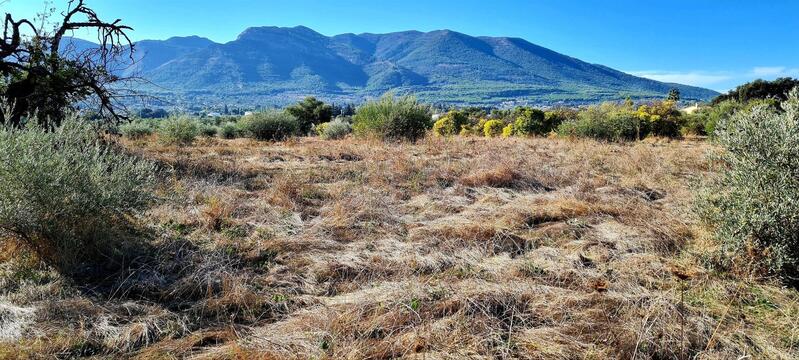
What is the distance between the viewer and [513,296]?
303 cm

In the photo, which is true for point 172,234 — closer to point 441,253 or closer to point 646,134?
point 441,253

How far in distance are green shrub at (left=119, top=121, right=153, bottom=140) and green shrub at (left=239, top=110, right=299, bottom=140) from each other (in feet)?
10.6

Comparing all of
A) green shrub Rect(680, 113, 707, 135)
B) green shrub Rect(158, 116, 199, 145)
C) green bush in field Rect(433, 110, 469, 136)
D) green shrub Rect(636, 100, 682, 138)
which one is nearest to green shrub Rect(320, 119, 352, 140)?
green shrub Rect(158, 116, 199, 145)

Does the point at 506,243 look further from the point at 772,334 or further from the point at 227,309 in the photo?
the point at 227,309

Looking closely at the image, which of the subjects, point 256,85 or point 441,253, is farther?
point 256,85

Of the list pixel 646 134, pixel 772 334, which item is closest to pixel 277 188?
pixel 772 334

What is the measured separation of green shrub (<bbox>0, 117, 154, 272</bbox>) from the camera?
3.23 metres

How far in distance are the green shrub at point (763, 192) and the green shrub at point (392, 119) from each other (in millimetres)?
10608

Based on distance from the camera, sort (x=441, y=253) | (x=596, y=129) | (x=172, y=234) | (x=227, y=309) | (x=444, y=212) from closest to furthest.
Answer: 1. (x=227, y=309)
2. (x=441, y=253)
3. (x=172, y=234)
4. (x=444, y=212)
5. (x=596, y=129)

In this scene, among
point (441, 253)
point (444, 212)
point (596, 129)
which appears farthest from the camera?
point (596, 129)

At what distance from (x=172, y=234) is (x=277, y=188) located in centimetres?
192

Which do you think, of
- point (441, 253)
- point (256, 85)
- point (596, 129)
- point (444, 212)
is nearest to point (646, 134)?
point (596, 129)

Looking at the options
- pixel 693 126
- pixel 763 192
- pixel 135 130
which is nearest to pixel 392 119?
pixel 135 130

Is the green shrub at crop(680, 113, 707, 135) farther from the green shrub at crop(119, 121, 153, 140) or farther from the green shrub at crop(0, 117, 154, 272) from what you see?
the green shrub at crop(0, 117, 154, 272)
